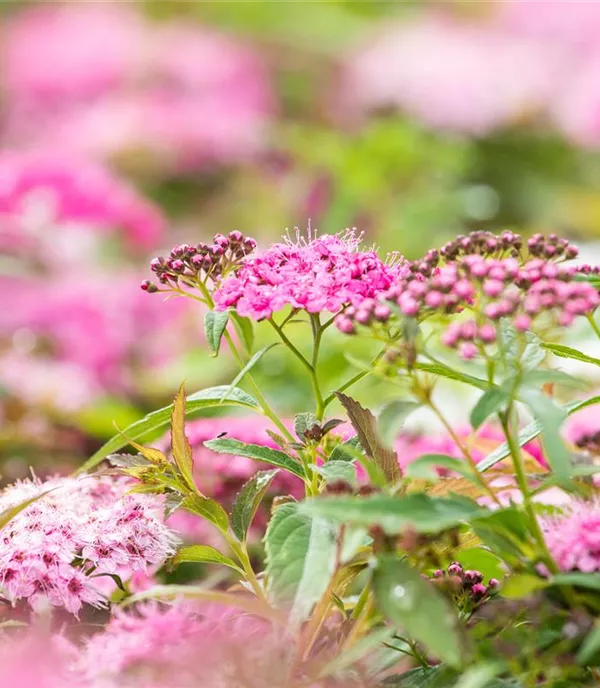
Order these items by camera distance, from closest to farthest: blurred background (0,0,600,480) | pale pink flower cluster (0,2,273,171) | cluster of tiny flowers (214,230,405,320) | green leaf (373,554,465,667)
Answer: green leaf (373,554,465,667) < cluster of tiny flowers (214,230,405,320) < blurred background (0,0,600,480) < pale pink flower cluster (0,2,273,171)

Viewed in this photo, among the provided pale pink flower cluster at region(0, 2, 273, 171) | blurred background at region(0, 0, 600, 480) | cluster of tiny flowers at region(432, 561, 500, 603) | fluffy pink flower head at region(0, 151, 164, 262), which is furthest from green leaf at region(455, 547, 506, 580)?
pale pink flower cluster at region(0, 2, 273, 171)

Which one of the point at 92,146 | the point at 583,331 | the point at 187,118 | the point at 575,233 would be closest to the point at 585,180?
the point at 575,233

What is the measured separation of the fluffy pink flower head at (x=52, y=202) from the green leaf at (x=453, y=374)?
1.28 metres

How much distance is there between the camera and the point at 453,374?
0.51 meters

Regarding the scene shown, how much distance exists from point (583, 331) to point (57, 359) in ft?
3.08

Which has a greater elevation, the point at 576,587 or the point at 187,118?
the point at 187,118

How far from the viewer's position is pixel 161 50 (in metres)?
2.80

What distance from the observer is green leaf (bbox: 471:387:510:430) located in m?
0.44

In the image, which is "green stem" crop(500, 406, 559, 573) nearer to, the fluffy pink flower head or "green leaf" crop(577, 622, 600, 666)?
"green leaf" crop(577, 622, 600, 666)

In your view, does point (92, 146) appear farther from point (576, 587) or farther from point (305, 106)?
point (576, 587)

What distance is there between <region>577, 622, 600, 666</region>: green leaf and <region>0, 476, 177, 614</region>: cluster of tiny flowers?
227mm

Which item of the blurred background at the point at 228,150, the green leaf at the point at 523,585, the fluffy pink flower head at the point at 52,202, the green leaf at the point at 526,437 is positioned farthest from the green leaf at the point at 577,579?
the fluffy pink flower head at the point at 52,202

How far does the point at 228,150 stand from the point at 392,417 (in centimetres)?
214

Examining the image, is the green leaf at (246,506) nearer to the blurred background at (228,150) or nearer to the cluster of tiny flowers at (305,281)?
the cluster of tiny flowers at (305,281)
